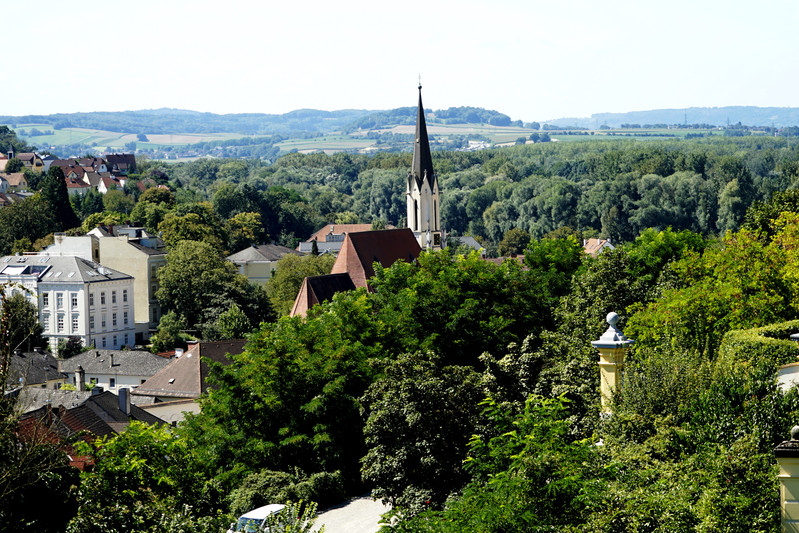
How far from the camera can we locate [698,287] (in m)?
24.9

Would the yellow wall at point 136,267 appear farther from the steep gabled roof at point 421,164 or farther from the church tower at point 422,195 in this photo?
the steep gabled roof at point 421,164

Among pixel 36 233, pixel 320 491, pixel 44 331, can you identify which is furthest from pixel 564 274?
pixel 36 233

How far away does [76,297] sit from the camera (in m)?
74.8

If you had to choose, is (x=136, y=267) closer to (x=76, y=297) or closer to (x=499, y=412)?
(x=76, y=297)

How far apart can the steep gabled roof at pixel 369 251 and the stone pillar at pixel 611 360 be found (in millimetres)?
36647

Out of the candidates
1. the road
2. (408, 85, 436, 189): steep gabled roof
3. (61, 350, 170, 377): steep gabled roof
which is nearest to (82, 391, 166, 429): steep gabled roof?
the road

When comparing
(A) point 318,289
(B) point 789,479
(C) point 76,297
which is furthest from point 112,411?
(C) point 76,297

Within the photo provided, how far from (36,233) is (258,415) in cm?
7684

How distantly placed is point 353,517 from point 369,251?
124ft

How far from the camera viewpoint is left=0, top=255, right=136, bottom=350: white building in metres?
74.8

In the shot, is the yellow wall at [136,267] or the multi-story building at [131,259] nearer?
the multi-story building at [131,259]

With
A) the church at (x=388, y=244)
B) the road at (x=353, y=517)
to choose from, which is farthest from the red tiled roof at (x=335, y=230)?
the road at (x=353, y=517)

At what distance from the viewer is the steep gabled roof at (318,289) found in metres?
50.8

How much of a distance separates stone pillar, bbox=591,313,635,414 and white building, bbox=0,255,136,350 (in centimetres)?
6094
